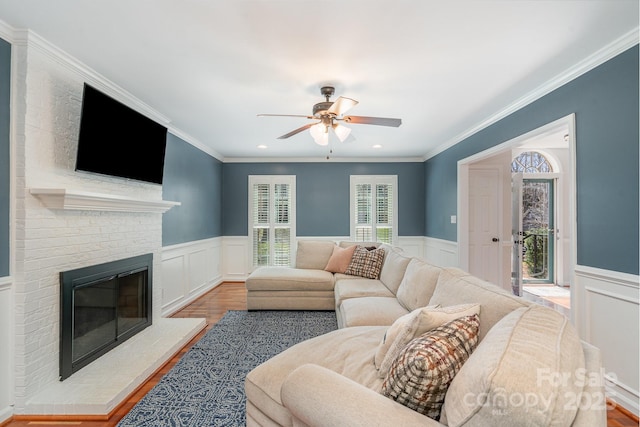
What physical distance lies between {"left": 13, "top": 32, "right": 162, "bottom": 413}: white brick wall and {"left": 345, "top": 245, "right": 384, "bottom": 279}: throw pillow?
9.40ft

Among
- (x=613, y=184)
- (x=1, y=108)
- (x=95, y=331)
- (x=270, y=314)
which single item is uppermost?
(x=1, y=108)

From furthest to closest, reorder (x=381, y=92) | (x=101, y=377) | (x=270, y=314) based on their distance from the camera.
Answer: (x=270, y=314), (x=381, y=92), (x=101, y=377)

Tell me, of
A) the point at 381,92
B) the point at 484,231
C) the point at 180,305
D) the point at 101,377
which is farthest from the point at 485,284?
the point at 180,305

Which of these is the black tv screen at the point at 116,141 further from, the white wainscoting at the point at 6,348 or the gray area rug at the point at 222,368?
the gray area rug at the point at 222,368

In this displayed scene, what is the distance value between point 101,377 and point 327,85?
295 cm

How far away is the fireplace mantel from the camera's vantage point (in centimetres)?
215

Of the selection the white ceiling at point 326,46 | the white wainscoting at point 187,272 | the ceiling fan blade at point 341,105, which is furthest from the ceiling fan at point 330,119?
the white wainscoting at point 187,272

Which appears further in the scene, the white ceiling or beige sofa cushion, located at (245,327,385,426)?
the white ceiling

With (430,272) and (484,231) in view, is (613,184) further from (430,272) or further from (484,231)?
(484,231)

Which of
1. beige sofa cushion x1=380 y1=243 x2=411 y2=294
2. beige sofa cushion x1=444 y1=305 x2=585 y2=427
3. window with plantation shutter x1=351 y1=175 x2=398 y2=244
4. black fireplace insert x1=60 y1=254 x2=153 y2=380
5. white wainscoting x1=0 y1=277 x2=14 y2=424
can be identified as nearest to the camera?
beige sofa cushion x1=444 y1=305 x2=585 y2=427

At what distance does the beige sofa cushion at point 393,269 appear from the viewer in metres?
3.33

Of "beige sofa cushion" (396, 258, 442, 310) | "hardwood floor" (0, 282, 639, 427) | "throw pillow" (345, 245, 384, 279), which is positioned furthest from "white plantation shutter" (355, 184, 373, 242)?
"beige sofa cushion" (396, 258, 442, 310)

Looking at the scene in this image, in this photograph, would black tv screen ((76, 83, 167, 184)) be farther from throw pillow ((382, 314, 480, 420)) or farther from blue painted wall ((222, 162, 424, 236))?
blue painted wall ((222, 162, 424, 236))

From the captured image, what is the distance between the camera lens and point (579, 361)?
1.00 meters
